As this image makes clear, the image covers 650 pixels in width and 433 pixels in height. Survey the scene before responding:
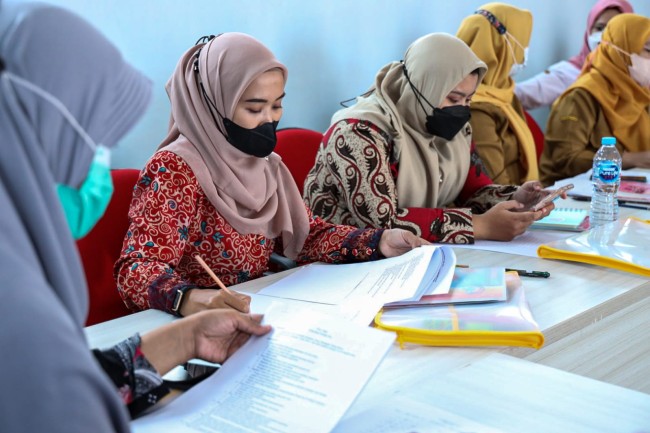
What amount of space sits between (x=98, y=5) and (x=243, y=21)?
0.52 metres

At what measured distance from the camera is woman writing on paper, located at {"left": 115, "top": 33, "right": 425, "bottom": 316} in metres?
1.46

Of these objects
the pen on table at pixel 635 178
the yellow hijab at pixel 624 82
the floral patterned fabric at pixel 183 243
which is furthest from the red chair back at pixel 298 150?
the yellow hijab at pixel 624 82

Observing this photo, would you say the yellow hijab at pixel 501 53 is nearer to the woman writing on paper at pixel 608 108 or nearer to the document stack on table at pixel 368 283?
the woman writing on paper at pixel 608 108

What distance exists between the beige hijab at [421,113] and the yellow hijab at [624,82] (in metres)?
1.17

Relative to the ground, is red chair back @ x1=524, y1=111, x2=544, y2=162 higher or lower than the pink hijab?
lower

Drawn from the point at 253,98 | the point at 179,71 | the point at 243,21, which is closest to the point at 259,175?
the point at 253,98

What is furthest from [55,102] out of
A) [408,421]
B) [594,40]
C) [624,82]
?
[594,40]

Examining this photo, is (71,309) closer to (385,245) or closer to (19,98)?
(19,98)

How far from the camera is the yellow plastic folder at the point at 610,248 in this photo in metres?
1.47

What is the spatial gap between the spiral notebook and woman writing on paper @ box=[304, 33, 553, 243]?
52 millimetres

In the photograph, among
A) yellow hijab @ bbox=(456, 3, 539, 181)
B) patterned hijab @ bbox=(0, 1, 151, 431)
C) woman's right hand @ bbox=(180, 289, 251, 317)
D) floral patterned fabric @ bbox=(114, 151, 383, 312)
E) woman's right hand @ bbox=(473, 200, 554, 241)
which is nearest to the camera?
patterned hijab @ bbox=(0, 1, 151, 431)

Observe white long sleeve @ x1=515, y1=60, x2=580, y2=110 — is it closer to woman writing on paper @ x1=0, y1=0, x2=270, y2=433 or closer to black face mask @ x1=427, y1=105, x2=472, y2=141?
black face mask @ x1=427, y1=105, x2=472, y2=141

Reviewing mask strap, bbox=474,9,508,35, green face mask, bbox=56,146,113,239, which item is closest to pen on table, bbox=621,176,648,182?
mask strap, bbox=474,9,508,35

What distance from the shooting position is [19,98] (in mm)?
617
